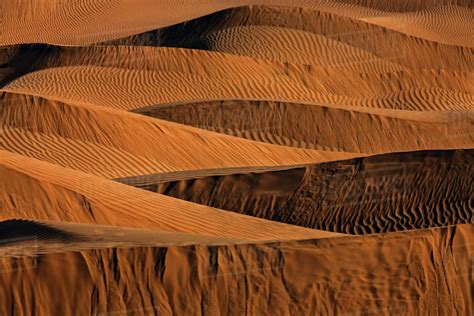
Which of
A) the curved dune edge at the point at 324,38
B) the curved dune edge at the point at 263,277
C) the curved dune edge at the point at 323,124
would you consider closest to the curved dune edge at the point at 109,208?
the curved dune edge at the point at 263,277

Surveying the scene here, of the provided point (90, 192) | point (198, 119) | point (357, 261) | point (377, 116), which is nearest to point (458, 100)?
point (377, 116)

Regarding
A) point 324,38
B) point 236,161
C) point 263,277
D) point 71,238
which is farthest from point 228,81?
point 263,277

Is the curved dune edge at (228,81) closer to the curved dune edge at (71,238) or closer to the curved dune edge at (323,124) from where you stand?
the curved dune edge at (323,124)

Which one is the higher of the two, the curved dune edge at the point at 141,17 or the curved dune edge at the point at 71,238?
the curved dune edge at the point at 141,17

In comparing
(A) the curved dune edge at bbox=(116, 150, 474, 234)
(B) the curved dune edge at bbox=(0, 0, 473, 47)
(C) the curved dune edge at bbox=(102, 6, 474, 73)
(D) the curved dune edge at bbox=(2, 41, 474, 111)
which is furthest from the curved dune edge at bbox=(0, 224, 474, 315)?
(B) the curved dune edge at bbox=(0, 0, 473, 47)

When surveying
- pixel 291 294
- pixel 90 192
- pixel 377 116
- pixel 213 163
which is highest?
pixel 377 116

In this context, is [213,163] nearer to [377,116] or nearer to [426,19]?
[377,116]
